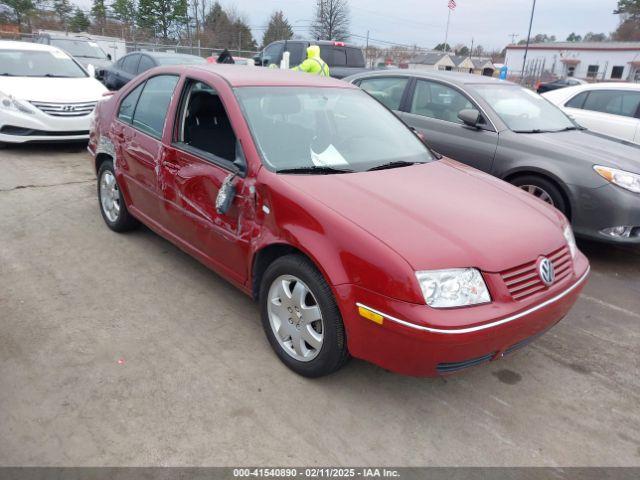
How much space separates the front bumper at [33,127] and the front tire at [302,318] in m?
5.83

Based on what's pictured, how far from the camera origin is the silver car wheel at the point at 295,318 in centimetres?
267

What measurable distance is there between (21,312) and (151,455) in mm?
1718

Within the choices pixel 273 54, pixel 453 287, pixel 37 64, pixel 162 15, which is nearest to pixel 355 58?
pixel 273 54

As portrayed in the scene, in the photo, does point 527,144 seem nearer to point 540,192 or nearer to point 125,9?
point 540,192

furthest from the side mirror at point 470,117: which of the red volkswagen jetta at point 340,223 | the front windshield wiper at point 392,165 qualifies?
the front windshield wiper at point 392,165

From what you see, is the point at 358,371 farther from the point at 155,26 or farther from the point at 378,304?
the point at 155,26

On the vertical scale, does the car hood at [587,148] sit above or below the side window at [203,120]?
below

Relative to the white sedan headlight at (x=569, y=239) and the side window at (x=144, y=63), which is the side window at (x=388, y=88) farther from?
the side window at (x=144, y=63)

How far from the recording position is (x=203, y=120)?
3.64 m

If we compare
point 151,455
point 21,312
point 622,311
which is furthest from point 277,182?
point 622,311

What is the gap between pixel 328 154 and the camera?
3.18 meters

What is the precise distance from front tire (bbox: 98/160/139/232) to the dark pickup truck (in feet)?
26.3

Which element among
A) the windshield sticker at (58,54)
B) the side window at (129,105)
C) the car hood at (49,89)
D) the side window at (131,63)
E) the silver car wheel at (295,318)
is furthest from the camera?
the side window at (131,63)

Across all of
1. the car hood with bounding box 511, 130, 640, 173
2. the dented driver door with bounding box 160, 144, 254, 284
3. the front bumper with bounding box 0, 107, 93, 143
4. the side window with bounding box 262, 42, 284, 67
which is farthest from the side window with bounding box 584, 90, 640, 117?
the front bumper with bounding box 0, 107, 93, 143
